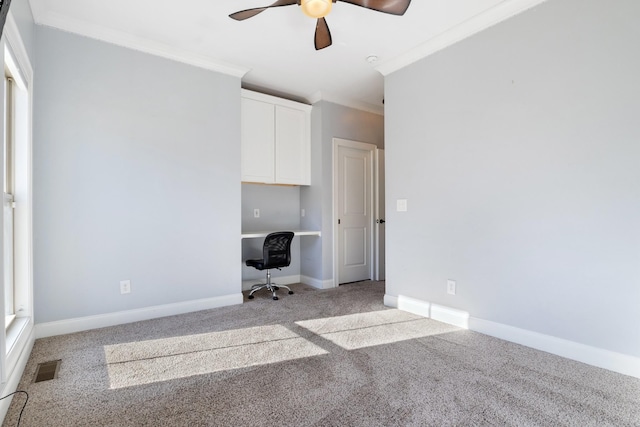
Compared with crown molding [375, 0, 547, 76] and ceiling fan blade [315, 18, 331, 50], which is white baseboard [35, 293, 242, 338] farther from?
crown molding [375, 0, 547, 76]

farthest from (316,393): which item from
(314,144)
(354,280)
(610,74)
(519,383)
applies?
(314,144)

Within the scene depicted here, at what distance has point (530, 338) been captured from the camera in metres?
2.42

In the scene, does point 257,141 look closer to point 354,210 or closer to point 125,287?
point 354,210

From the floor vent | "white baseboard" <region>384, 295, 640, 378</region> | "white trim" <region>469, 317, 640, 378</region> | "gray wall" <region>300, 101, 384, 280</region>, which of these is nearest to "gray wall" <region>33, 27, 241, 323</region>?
the floor vent

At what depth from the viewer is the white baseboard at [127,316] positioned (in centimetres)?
265

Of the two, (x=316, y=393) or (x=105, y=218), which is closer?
(x=316, y=393)

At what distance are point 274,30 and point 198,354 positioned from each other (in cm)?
273

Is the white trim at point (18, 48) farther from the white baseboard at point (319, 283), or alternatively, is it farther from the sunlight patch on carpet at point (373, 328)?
the white baseboard at point (319, 283)

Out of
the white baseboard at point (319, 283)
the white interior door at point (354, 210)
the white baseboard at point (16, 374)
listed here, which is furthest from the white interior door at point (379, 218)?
the white baseboard at point (16, 374)

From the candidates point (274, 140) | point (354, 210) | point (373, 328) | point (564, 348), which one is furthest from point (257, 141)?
point (564, 348)

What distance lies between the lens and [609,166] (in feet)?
6.79

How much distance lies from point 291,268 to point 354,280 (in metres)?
0.93

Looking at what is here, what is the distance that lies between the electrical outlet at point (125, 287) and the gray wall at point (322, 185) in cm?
225

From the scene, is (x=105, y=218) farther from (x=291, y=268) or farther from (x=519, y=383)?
(x=519, y=383)
